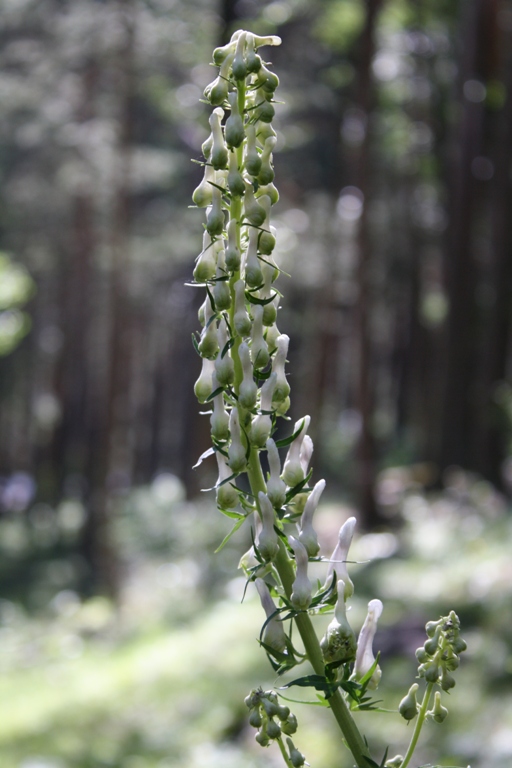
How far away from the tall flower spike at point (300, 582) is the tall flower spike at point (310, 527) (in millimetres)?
28

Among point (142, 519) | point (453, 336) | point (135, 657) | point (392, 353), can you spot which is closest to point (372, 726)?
point (135, 657)

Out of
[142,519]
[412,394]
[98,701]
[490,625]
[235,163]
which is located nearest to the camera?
[235,163]

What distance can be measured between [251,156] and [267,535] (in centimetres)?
59

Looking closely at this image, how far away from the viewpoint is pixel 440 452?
17.2 metres

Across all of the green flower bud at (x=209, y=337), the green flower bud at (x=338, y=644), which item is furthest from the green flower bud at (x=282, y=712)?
the green flower bud at (x=209, y=337)

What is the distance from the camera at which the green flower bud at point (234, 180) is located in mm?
1311

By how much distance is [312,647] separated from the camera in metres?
1.25

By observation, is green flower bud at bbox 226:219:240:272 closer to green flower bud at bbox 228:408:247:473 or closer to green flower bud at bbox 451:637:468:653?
green flower bud at bbox 228:408:247:473

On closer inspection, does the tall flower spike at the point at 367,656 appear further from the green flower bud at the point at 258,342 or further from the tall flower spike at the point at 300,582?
the green flower bud at the point at 258,342

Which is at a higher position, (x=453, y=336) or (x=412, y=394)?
(x=412, y=394)

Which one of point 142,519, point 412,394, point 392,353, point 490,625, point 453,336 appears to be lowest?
point 490,625

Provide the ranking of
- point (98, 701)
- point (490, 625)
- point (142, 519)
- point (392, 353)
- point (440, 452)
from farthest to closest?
point (392, 353) → point (142, 519) → point (440, 452) → point (98, 701) → point (490, 625)

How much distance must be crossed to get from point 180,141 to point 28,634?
15657mm

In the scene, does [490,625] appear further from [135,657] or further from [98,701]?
[135,657]
